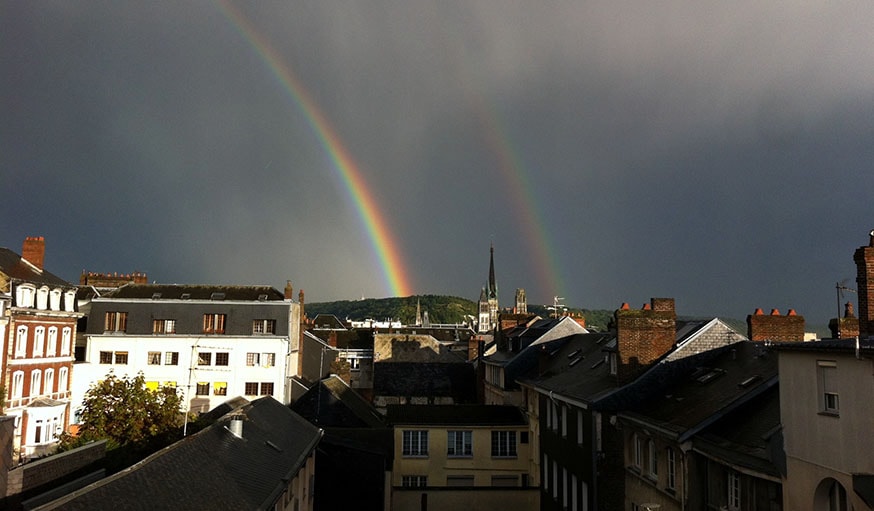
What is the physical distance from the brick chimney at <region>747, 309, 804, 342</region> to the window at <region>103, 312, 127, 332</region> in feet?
202

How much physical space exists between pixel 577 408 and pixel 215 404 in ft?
161

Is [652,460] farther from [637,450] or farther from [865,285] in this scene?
[865,285]

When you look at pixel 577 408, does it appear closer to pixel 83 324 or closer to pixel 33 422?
pixel 33 422

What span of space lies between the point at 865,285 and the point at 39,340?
5751cm

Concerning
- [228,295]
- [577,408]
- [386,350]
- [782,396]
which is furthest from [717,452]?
[386,350]

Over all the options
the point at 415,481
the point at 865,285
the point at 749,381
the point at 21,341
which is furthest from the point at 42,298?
the point at 865,285

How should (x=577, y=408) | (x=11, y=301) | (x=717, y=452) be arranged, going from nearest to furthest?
(x=717, y=452) → (x=577, y=408) → (x=11, y=301)

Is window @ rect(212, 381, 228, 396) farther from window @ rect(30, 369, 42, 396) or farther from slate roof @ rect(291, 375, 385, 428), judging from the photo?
slate roof @ rect(291, 375, 385, 428)

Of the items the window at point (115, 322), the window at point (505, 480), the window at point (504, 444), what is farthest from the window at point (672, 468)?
the window at point (115, 322)

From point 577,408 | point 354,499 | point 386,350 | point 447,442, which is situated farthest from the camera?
point 386,350

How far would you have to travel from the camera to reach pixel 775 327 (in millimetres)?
28281

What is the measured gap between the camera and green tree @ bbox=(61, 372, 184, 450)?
32.2 meters

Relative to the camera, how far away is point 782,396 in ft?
51.0

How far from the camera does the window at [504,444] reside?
141 ft
